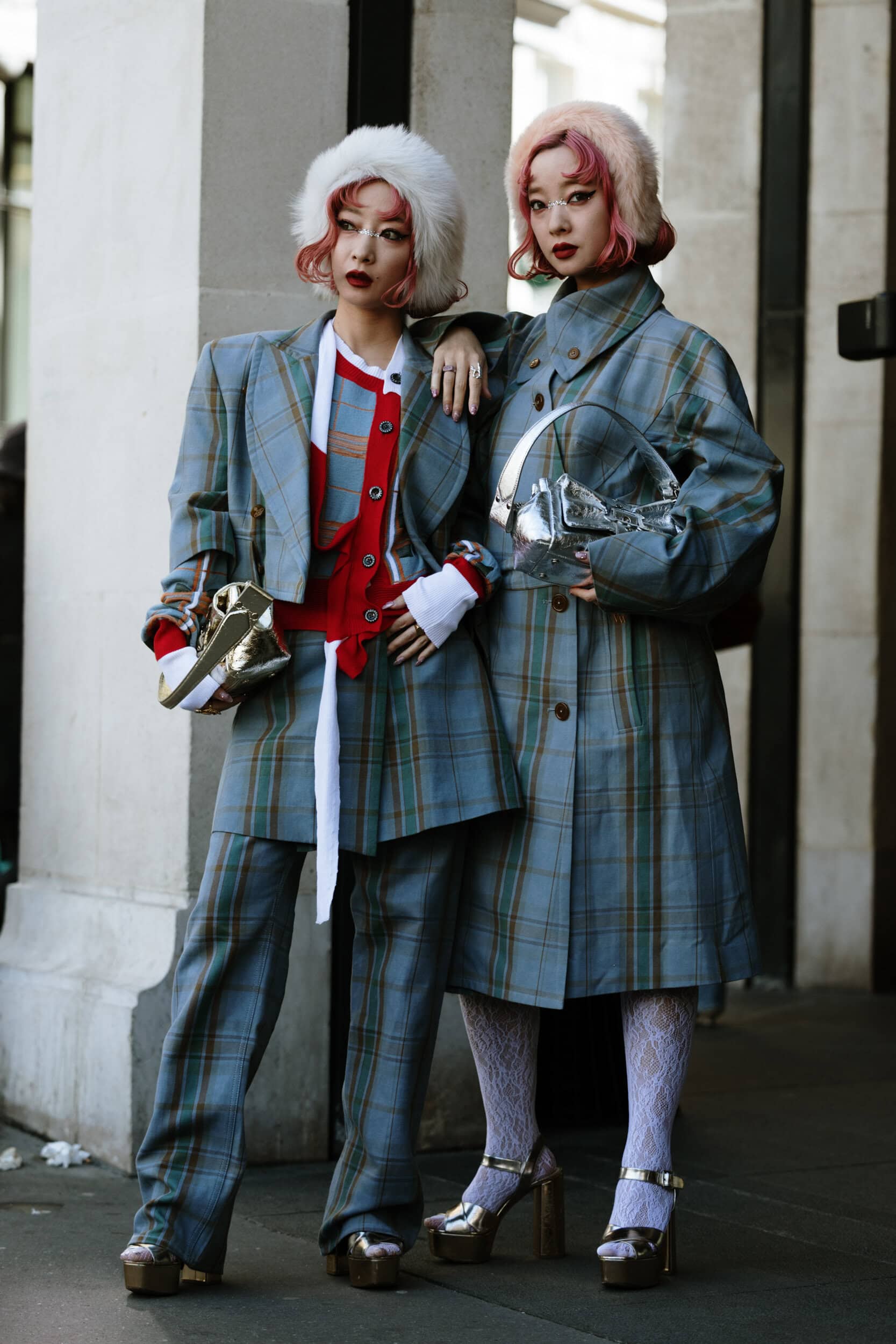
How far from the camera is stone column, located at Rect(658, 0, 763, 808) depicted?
7.68 metres

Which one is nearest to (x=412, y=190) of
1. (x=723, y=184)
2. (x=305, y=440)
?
(x=305, y=440)

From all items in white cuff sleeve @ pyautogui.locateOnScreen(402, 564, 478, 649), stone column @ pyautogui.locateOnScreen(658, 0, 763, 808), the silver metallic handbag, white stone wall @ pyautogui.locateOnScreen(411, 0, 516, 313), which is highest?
stone column @ pyautogui.locateOnScreen(658, 0, 763, 808)

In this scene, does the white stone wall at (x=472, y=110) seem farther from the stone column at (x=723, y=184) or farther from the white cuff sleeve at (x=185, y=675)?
the stone column at (x=723, y=184)

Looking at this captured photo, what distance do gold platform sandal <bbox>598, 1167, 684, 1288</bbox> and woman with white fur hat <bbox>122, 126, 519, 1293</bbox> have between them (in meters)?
0.37

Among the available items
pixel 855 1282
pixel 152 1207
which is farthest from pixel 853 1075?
pixel 152 1207

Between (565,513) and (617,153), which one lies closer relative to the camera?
(565,513)

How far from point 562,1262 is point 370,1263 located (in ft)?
1.48

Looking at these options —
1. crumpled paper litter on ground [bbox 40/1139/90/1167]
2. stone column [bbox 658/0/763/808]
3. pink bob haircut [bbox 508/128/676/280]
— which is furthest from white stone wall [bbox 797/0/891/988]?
pink bob haircut [bbox 508/128/676/280]

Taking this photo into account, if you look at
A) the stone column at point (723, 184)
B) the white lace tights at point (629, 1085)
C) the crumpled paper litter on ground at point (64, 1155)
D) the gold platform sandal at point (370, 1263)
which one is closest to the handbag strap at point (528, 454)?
the white lace tights at point (629, 1085)

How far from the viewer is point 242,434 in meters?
3.54

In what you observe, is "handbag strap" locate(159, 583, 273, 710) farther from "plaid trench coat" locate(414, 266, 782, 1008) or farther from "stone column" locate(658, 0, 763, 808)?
"stone column" locate(658, 0, 763, 808)

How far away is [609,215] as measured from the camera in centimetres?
359

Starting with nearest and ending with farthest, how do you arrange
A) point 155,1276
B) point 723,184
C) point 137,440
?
1. point 155,1276
2. point 137,440
3. point 723,184

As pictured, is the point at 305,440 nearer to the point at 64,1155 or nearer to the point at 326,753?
the point at 326,753
